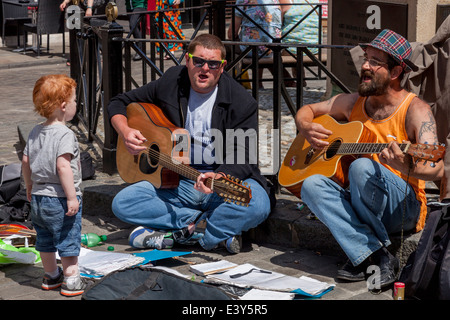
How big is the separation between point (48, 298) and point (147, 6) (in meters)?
8.58

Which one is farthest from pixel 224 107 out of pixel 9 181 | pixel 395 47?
pixel 9 181

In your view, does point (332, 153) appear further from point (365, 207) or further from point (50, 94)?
point (50, 94)

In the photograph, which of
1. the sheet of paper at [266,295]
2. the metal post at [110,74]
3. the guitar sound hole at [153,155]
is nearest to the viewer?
the sheet of paper at [266,295]

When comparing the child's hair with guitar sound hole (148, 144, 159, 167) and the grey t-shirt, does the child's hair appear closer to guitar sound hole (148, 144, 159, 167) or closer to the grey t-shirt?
the grey t-shirt

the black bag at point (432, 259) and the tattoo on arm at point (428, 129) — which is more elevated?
the tattoo on arm at point (428, 129)

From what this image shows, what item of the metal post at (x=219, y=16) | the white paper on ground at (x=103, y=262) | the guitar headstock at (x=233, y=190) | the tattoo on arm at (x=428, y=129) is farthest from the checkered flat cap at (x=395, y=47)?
the metal post at (x=219, y=16)

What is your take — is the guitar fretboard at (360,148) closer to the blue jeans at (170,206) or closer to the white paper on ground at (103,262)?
the blue jeans at (170,206)

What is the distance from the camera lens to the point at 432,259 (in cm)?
404

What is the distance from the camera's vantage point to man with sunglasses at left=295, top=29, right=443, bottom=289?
446 cm

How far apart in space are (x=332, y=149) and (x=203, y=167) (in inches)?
34.1

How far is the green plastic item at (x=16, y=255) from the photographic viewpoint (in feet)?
16.0

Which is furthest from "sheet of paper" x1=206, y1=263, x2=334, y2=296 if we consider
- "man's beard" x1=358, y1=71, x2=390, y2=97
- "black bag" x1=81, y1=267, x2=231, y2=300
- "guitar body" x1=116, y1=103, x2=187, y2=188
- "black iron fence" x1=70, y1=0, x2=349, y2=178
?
"black iron fence" x1=70, y1=0, x2=349, y2=178

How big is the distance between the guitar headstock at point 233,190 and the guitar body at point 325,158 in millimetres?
403

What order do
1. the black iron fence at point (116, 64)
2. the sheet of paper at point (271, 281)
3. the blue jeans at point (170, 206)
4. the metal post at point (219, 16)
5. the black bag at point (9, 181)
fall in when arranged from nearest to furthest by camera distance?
the sheet of paper at point (271, 281), the blue jeans at point (170, 206), the black iron fence at point (116, 64), the black bag at point (9, 181), the metal post at point (219, 16)
